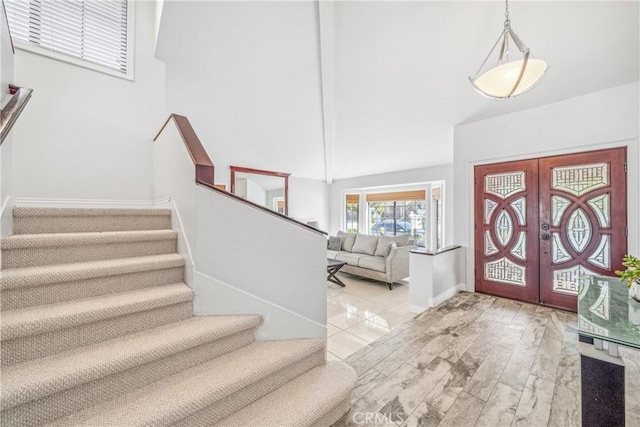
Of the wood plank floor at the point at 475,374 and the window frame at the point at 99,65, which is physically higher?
the window frame at the point at 99,65

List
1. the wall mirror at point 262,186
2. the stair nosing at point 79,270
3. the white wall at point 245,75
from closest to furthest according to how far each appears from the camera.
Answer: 1. the stair nosing at point 79,270
2. the white wall at point 245,75
3. the wall mirror at point 262,186

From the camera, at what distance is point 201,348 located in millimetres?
1345

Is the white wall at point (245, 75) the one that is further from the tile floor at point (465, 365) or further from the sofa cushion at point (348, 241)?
the tile floor at point (465, 365)

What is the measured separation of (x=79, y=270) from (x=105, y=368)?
58cm

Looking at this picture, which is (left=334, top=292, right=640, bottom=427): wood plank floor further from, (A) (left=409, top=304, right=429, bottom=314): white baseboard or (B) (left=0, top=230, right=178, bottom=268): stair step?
(B) (left=0, top=230, right=178, bottom=268): stair step

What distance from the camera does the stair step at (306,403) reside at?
1215 mm

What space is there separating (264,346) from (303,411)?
1.38 ft

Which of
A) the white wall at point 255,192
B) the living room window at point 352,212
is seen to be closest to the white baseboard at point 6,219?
the white wall at point 255,192

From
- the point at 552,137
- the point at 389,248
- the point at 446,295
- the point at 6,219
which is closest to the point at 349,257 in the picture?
the point at 389,248

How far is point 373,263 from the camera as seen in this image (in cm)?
466

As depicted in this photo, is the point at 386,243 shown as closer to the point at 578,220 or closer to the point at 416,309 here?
the point at 416,309

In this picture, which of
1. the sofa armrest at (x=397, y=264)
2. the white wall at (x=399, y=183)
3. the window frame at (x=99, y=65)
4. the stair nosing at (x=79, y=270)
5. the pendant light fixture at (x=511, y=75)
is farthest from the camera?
the white wall at (x=399, y=183)

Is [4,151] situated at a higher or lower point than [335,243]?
higher

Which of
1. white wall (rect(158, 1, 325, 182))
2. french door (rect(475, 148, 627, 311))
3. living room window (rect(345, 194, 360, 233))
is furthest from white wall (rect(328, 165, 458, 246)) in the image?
white wall (rect(158, 1, 325, 182))
